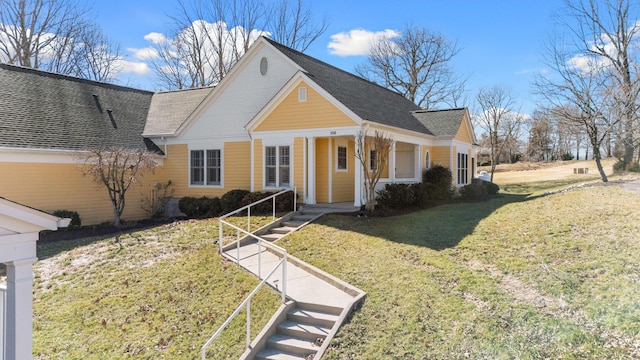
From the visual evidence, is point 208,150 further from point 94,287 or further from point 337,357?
point 337,357

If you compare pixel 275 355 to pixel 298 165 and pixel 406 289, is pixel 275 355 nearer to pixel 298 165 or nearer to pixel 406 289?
pixel 406 289

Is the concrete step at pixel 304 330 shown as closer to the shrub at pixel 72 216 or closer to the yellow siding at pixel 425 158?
the shrub at pixel 72 216

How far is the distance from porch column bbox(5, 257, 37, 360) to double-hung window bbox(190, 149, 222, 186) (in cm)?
1428

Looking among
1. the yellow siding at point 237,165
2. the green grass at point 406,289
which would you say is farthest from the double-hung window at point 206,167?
the green grass at point 406,289

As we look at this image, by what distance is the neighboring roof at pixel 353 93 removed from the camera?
Answer: 15.5 m

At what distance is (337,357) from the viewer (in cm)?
617

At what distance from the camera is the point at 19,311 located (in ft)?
14.4

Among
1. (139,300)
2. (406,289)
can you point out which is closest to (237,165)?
(139,300)

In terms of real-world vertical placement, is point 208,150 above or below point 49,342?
above

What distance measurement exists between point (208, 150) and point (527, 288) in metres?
15.0

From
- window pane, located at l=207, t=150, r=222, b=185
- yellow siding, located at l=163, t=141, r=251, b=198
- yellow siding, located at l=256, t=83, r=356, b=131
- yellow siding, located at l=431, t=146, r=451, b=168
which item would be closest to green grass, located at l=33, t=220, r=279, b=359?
yellow siding, located at l=256, t=83, r=356, b=131

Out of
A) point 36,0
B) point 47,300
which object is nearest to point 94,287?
point 47,300

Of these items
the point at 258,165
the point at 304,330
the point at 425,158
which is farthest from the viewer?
the point at 425,158

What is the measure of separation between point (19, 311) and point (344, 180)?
1379 cm
